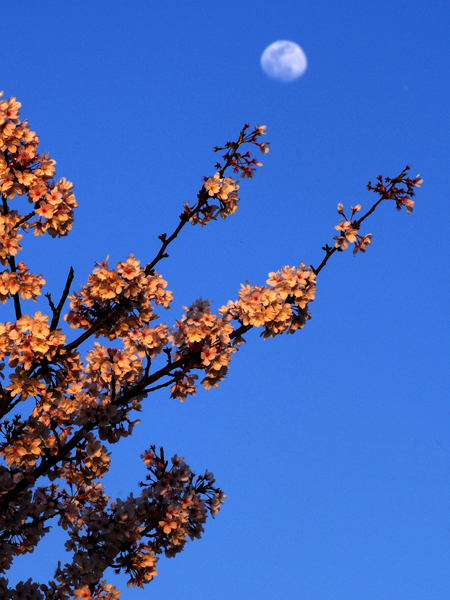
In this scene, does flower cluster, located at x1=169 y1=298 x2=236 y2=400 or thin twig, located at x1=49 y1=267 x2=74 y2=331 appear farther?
flower cluster, located at x1=169 y1=298 x2=236 y2=400

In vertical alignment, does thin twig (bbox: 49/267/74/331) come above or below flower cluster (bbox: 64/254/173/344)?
below

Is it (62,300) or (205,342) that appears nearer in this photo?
(62,300)

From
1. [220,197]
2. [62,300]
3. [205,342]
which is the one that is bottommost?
[62,300]

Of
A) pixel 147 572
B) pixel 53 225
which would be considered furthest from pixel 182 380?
pixel 147 572

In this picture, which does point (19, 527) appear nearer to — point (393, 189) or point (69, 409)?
point (69, 409)

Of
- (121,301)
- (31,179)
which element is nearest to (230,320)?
(121,301)

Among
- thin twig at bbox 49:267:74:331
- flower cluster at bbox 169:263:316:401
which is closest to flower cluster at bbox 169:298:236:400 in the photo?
flower cluster at bbox 169:263:316:401

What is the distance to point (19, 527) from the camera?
10047 mm

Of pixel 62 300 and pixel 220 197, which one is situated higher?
pixel 220 197

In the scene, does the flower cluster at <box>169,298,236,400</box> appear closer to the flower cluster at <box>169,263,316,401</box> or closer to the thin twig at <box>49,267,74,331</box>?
the flower cluster at <box>169,263,316,401</box>

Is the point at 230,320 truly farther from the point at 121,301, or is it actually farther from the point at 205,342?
the point at 121,301

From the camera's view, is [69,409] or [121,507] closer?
[69,409]

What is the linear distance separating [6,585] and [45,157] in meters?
6.78

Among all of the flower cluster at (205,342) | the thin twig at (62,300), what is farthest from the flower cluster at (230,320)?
the thin twig at (62,300)
